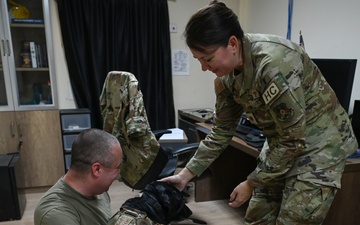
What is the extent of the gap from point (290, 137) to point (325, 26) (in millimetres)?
1530

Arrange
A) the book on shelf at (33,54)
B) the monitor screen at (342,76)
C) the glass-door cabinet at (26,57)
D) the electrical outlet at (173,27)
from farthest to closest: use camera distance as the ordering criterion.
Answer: the electrical outlet at (173,27)
the book on shelf at (33,54)
the glass-door cabinet at (26,57)
the monitor screen at (342,76)

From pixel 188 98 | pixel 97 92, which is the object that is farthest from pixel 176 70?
pixel 97 92

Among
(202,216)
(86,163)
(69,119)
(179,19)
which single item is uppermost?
(179,19)

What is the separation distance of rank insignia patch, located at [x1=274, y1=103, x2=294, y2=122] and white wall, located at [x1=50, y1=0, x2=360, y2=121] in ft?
3.51

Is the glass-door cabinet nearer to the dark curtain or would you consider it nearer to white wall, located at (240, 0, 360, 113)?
Answer: the dark curtain

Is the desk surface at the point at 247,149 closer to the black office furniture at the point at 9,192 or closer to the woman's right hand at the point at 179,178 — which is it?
the woman's right hand at the point at 179,178

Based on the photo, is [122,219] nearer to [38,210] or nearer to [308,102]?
[38,210]

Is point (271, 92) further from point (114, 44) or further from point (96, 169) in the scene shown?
point (114, 44)

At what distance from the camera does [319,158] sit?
946 mm

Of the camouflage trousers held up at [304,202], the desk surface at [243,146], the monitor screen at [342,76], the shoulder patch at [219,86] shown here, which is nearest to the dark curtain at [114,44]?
the desk surface at [243,146]

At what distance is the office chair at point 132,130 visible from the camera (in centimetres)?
184

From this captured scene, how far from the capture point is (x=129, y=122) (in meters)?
1.85

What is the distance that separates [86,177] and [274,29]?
2258 mm

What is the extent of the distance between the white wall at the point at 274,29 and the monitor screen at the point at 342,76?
0.26 metres
